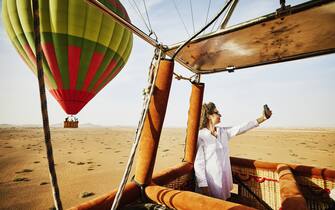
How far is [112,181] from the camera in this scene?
25.2ft

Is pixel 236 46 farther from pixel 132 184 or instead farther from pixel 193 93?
pixel 132 184

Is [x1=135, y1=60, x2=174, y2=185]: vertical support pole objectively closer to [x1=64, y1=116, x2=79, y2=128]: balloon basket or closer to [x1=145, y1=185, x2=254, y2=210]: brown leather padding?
[x1=145, y1=185, x2=254, y2=210]: brown leather padding

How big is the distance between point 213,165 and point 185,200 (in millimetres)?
1470

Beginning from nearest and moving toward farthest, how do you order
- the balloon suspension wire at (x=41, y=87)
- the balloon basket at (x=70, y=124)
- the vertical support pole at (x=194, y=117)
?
the balloon suspension wire at (x=41, y=87)
the vertical support pole at (x=194, y=117)
the balloon basket at (x=70, y=124)

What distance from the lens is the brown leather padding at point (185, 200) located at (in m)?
1.28

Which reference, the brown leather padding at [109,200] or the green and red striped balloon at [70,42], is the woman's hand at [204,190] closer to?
the brown leather padding at [109,200]

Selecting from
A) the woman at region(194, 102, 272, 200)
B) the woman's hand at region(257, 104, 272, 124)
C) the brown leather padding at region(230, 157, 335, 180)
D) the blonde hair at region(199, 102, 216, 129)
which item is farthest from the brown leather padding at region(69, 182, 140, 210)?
the woman's hand at region(257, 104, 272, 124)

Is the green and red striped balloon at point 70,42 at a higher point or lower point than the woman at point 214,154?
higher

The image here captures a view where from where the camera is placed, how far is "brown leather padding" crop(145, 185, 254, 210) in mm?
1280

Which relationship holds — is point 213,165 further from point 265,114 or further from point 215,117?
point 265,114

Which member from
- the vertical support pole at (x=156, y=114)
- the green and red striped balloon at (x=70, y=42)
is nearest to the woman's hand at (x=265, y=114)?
the vertical support pole at (x=156, y=114)

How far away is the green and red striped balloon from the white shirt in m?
5.95

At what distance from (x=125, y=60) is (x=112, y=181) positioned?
5.38 m

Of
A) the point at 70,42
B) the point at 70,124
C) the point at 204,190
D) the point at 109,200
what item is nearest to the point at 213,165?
the point at 204,190
